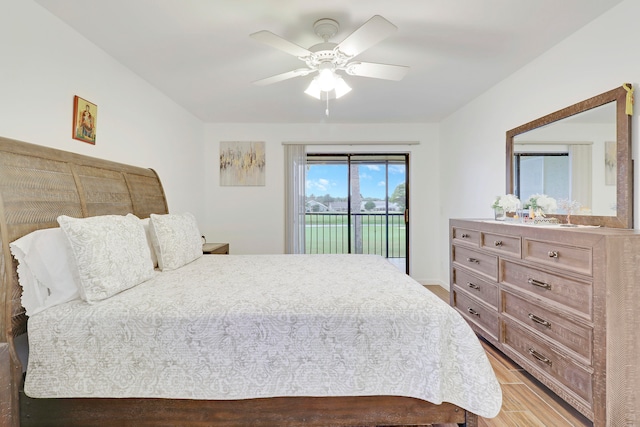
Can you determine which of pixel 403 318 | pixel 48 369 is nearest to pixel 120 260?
pixel 48 369

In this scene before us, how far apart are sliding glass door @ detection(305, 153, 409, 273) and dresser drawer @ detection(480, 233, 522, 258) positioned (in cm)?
243

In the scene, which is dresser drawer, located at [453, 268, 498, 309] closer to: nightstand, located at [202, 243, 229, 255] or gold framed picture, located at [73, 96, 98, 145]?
nightstand, located at [202, 243, 229, 255]

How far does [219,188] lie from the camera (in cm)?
447

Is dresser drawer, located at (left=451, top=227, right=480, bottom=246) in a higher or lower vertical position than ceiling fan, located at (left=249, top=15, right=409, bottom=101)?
lower

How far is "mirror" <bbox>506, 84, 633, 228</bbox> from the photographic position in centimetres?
181

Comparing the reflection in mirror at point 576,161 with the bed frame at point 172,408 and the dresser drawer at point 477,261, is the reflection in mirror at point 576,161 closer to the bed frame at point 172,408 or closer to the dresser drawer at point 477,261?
the dresser drawer at point 477,261

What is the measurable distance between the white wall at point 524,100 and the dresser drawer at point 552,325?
74 centimetres

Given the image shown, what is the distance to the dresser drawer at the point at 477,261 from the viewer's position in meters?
2.34

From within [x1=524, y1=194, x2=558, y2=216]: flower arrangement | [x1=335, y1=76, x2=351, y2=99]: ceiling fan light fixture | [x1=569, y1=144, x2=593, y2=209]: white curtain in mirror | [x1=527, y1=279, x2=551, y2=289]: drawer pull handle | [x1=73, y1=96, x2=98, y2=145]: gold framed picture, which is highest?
[x1=335, y1=76, x2=351, y2=99]: ceiling fan light fixture

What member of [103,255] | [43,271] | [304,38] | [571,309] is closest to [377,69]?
[304,38]

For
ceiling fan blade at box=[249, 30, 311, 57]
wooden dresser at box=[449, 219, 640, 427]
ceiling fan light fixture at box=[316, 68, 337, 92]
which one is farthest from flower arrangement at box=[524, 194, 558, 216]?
ceiling fan blade at box=[249, 30, 311, 57]

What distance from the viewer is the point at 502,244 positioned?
225 centimetres

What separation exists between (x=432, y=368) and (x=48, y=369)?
69.5 inches

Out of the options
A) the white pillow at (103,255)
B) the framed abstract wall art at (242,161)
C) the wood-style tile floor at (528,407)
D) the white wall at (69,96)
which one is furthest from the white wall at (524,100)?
the white wall at (69,96)
